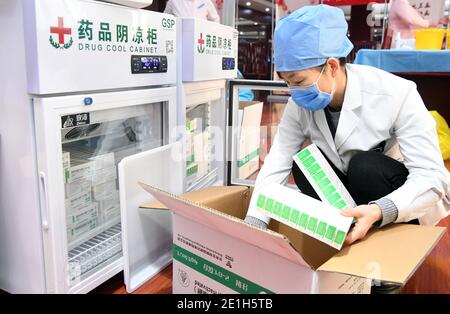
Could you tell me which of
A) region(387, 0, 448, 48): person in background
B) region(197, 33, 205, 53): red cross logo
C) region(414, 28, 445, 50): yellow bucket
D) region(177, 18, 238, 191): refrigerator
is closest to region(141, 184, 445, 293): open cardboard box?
region(177, 18, 238, 191): refrigerator

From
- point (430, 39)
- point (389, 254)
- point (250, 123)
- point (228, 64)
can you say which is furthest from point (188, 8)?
point (389, 254)

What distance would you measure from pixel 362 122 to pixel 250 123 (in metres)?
1.41

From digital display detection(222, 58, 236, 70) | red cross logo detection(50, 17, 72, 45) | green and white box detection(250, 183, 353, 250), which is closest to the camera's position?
green and white box detection(250, 183, 353, 250)

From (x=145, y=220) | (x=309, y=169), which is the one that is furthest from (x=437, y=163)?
(x=145, y=220)

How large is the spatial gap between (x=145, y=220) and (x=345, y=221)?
742 mm

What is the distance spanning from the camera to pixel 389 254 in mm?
833

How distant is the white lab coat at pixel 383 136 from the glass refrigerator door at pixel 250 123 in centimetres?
80

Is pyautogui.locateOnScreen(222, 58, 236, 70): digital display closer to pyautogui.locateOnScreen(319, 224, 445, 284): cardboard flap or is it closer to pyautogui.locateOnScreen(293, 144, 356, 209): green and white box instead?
pyautogui.locateOnScreen(293, 144, 356, 209): green and white box

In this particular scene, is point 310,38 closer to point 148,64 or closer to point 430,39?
point 148,64

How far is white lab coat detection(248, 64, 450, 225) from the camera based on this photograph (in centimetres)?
100

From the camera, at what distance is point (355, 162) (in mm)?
1142

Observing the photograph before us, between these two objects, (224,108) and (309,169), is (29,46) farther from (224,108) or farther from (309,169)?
(224,108)

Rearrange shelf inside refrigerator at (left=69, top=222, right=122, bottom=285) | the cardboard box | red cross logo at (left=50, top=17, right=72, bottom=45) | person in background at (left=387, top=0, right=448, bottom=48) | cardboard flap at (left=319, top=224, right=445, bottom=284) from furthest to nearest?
person in background at (left=387, top=0, right=448, bottom=48) → the cardboard box → shelf inside refrigerator at (left=69, top=222, right=122, bottom=285) → red cross logo at (left=50, top=17, right=72, bottom=45) → cardboard flap at (left=319, top=224, right=445, bottom=284)

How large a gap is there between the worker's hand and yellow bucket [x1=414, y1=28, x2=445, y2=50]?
153cm
